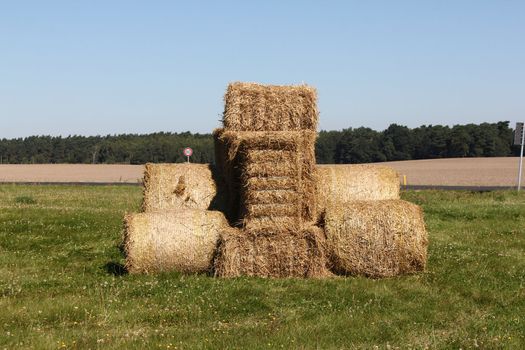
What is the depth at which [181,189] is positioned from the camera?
13828 millimetres

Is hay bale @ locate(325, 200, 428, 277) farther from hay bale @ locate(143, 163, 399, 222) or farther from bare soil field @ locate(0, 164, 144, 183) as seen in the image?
bare soil field @ locate(0, 164, 144, 183)

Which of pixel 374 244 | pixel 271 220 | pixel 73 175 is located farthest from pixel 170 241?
pixel 73 175

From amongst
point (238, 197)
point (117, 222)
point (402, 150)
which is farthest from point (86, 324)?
point (402, 150)

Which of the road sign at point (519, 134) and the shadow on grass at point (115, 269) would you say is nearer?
the shadow on grass at point (115, 269)

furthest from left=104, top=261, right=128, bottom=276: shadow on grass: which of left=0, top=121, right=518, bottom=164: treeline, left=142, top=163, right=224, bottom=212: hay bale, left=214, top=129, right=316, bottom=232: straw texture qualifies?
left=0, top=121, right=518, bottom=164: treeline

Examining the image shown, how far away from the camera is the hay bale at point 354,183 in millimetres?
13703

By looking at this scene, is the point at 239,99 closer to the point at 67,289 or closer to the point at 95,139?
the point at 67,289

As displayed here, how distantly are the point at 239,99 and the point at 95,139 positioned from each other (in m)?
133

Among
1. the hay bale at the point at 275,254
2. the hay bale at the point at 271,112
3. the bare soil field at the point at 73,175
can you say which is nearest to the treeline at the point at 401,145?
the bare soil field at the point at 73,175

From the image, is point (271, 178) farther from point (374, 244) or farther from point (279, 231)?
point (374, 244)

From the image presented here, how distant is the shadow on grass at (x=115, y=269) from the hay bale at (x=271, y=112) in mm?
3463

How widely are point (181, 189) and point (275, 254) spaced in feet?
11.4

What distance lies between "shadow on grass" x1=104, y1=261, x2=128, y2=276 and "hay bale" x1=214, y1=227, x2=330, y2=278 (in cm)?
193

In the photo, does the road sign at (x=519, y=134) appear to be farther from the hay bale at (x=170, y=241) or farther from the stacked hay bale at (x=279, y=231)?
the hay bale at (x=170, y=241)
